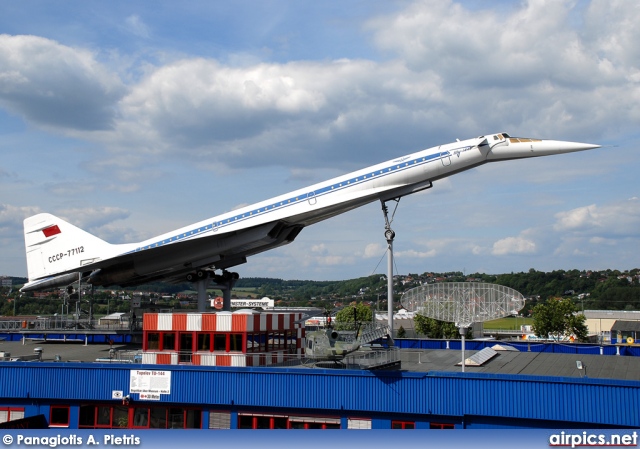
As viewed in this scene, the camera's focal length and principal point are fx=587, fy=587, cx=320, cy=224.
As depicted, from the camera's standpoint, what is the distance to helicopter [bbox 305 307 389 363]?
19.6 meters

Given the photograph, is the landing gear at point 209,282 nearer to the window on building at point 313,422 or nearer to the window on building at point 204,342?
the window on building at point 204,342

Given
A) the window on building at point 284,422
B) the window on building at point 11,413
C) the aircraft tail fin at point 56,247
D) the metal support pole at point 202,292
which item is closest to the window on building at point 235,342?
the window on building at point 284,422

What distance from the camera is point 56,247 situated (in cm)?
3341

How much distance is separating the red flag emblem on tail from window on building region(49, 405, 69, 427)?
14.9 meters

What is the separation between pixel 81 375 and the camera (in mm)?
20703

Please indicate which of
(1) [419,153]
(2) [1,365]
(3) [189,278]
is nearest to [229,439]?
(2) [1,365]

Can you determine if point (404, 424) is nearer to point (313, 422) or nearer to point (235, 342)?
point (313, 422)

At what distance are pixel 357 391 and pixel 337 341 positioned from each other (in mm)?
1865

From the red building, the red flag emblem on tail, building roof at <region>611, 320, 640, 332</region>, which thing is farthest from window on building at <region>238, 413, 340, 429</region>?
building roof at <region>611, 320, 640, 332</region>

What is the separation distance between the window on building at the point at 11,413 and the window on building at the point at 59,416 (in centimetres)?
108

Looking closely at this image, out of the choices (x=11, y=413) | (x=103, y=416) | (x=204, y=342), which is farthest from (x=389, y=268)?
(x=11, y=413)

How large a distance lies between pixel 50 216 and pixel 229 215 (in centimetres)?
1185

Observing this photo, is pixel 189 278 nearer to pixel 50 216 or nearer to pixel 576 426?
pixel 50 216

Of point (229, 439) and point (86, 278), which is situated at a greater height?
point (86, 278)
